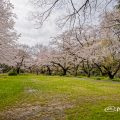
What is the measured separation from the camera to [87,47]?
5000cm

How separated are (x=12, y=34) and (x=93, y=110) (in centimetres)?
2606

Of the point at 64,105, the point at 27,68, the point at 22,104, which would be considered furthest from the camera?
the point at 27,68

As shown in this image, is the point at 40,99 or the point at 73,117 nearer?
the point at 73,117

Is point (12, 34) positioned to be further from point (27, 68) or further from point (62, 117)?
point (27, 68)

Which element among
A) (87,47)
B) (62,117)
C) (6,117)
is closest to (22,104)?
(6,117)

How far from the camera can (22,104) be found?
612 inches

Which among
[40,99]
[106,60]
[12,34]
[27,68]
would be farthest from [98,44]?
[27,68]

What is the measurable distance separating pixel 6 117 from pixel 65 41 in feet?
158

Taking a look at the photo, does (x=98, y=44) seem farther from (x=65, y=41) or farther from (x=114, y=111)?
(x=114, y=111)

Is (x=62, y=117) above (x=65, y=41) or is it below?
below

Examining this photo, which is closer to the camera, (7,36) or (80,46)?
(7,36)

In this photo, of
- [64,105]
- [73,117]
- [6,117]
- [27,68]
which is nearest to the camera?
[73,117]

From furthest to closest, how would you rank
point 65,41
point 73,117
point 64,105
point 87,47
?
point 65,41 → point 87,47 → point 64,105 → point 73,117

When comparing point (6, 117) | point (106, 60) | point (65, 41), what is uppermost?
point (65, 41)
